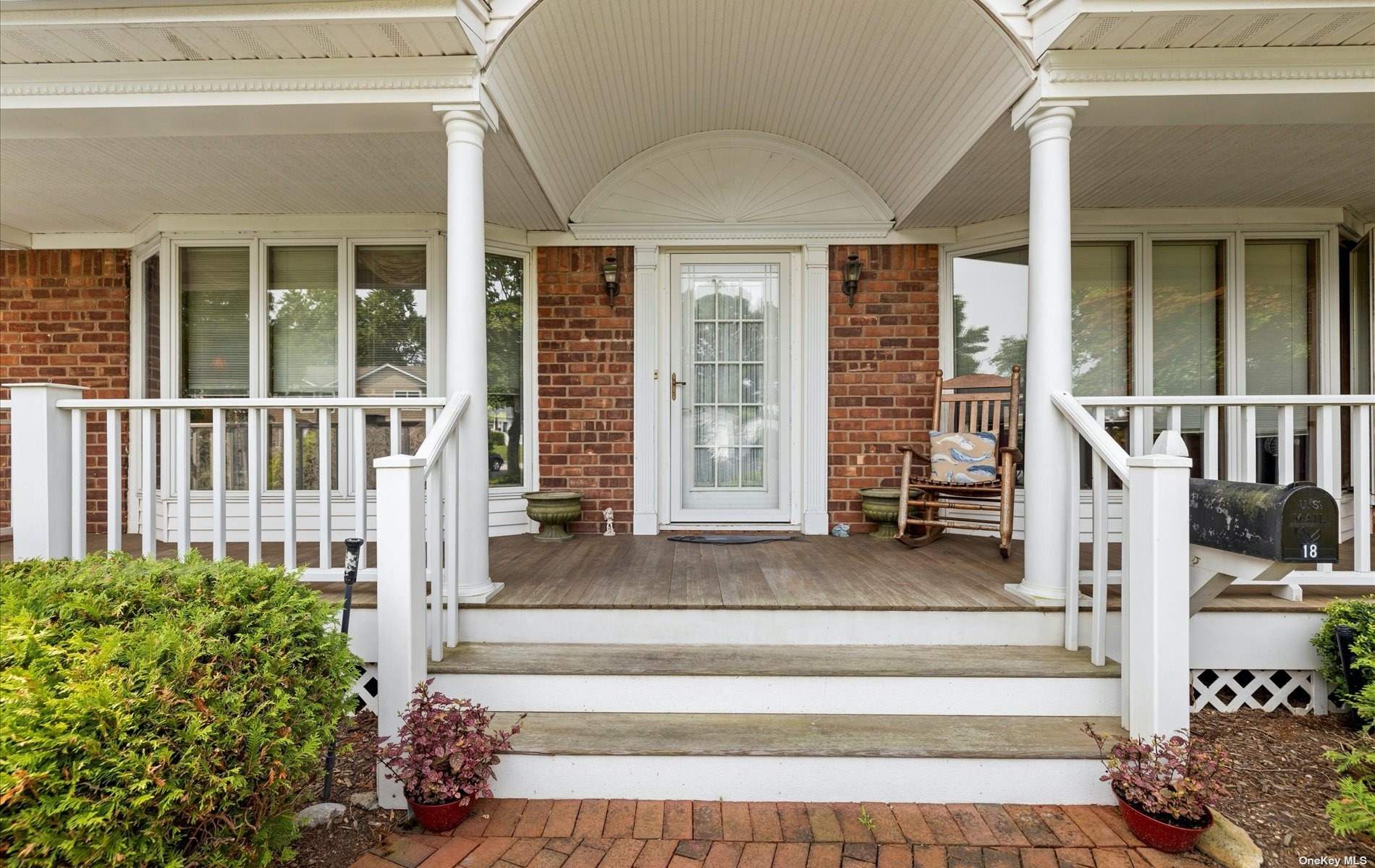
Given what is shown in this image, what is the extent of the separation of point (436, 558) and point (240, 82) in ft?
6.96

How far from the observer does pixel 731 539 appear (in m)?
3.75

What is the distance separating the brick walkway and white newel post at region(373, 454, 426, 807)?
0.38 metres

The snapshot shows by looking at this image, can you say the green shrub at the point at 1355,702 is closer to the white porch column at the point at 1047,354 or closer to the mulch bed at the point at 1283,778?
the mulch bed at the point at 1283,778

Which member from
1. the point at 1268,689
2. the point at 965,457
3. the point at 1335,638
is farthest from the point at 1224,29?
the point at 1268,689

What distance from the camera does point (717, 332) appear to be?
4184 millimetres

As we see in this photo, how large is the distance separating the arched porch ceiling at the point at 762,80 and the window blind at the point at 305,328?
5.43 feet

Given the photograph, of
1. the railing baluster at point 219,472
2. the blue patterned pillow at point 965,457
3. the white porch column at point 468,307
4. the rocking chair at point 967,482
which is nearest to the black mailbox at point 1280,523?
the rocking chair at point 967,482

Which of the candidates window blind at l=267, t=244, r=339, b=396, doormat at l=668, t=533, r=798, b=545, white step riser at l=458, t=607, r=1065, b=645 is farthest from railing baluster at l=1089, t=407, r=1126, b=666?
window blind at l=267, t=244, r=339, b=396

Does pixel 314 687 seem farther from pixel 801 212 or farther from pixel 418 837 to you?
pixel 801 212

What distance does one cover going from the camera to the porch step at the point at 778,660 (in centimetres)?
206

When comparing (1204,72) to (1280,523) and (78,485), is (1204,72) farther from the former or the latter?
(78,485)

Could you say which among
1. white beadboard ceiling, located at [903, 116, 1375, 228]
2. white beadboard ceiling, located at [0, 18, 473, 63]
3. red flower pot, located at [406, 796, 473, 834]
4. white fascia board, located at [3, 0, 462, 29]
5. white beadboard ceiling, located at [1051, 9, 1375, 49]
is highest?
white fascia board, located at [3, 0, 462, 29]

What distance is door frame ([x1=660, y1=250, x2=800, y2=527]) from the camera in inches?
163

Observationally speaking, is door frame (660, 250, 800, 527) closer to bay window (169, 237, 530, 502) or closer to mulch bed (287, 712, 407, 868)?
bay window (169, 237, 530, 502)
